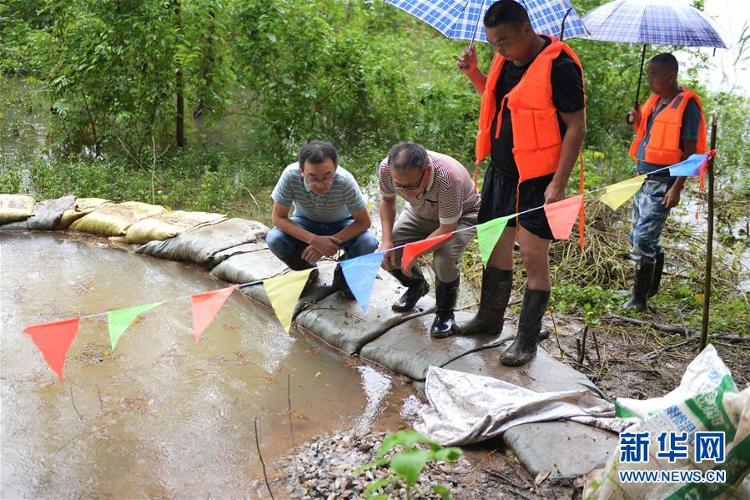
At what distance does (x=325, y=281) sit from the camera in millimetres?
4445

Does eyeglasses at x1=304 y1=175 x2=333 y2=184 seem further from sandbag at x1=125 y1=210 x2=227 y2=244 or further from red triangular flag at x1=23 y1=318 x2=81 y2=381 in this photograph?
sandbag at x1=125 y1=210 x2=227 y2=244

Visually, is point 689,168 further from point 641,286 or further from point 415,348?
point 415,348

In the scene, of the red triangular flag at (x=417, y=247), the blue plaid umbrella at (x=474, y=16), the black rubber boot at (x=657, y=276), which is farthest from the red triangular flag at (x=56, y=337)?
the black rubber boot at (x=657, y=276)

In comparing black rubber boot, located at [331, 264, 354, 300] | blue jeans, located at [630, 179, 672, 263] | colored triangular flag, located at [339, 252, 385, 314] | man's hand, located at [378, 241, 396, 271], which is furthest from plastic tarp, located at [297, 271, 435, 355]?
blue jeans, located at [630, 179, 672, 263]

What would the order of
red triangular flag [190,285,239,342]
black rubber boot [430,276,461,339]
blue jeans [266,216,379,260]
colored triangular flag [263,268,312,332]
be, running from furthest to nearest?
1. blue jeans [266,216,379,260]
2. black rubber boot [430,276,461,339]
3. colored triangular flag [263,268,312,332]
4. red triangular flag [190,285,239,342]

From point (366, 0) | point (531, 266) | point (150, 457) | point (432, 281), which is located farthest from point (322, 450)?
point (366, 0)

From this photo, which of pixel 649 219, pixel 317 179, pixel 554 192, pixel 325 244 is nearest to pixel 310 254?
pixel 325 244

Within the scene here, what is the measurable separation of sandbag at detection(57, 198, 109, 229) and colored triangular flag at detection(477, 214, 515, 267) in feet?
12.5

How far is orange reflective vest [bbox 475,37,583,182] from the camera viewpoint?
2.97 meters

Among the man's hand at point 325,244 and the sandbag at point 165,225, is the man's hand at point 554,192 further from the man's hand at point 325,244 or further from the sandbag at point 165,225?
the sandbag at point 165,225

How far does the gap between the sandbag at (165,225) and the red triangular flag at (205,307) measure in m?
2.53

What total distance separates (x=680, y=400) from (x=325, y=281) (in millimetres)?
2629

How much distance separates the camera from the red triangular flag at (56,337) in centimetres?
259

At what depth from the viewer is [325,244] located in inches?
158
